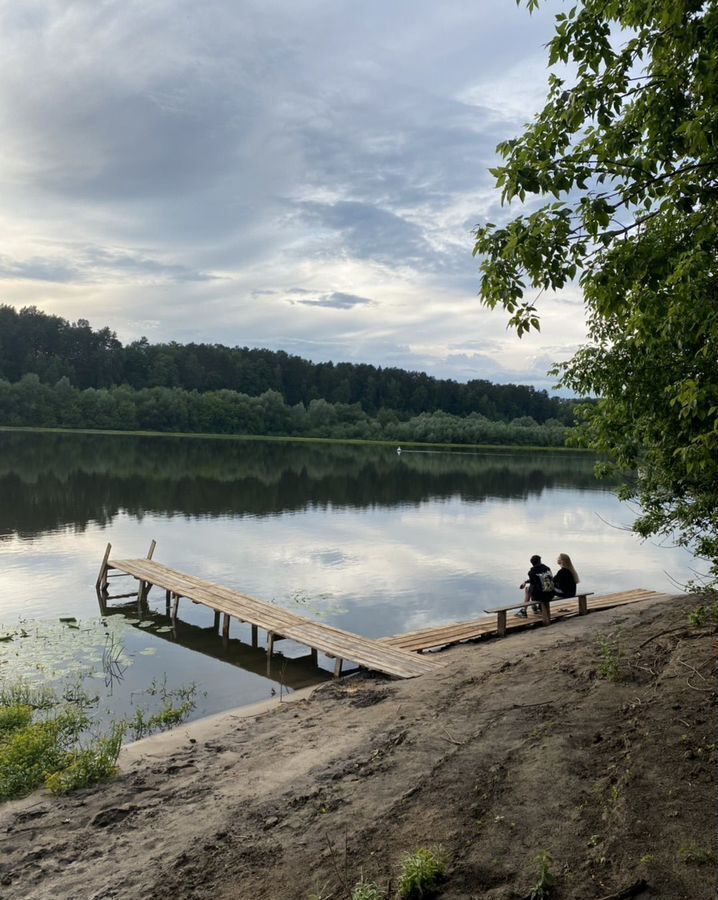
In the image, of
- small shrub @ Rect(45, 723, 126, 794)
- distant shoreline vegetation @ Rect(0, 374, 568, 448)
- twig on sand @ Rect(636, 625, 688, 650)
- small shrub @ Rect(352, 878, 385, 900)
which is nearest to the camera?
small shrub @ Rect(352, 878, 385, 900)

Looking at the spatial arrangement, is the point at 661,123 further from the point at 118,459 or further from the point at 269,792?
the point at 118,459

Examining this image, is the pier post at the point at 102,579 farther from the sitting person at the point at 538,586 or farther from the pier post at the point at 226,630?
the sitting person at the point at 538,586

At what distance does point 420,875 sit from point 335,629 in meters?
9.50

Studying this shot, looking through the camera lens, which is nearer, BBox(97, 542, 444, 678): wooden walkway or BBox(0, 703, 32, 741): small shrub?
BBox(0, 703, 32, 741): small shrub

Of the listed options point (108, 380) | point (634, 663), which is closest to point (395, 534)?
point (634, 663)

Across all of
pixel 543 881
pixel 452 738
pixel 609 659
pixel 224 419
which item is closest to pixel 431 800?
pixel 452 738

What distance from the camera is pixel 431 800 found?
6.66 m

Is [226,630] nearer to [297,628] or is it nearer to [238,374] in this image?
[297,628]

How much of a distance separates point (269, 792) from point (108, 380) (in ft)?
454

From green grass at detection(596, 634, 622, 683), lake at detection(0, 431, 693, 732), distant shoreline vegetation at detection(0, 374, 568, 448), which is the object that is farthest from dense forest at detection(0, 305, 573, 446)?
green grass at detection(596, 634, 622, 683)

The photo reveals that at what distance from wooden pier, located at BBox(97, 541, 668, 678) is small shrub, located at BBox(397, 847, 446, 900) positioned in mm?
6655

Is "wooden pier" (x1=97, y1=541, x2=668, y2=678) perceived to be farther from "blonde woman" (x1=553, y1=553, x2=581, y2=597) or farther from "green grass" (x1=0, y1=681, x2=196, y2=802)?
"green grass" (x1=0, y1=681, x2=196, y2=802)

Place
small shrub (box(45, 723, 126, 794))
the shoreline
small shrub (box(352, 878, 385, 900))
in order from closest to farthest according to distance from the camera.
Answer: small shrub (box(352, 878, 385, 900)) < small shrub (box(45, 723, 126, 794)) < the shoreline

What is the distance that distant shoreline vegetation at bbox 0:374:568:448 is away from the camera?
106438 mm
